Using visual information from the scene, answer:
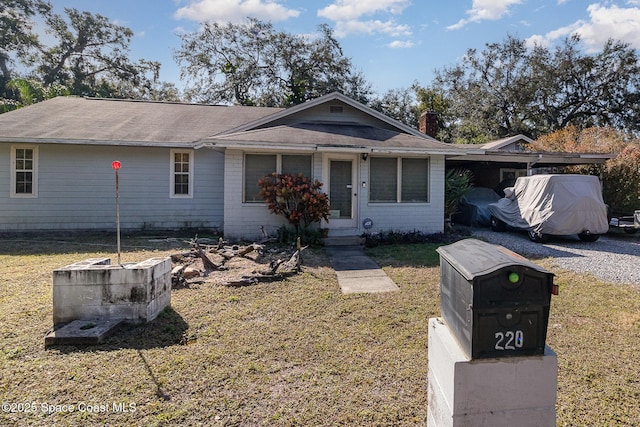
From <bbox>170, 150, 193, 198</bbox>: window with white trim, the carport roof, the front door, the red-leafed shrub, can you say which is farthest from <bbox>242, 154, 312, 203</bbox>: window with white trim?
the carport roof

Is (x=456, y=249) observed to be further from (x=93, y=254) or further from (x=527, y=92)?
(x=527, y=92)

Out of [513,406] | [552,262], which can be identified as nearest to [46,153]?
[513,406]

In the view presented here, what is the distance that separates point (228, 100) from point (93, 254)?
21494 mm

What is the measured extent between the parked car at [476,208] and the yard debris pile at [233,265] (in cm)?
714

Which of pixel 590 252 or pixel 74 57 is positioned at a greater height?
pixel 74 57

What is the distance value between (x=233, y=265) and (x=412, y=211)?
5.35 meters

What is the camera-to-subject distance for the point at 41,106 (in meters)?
11.7

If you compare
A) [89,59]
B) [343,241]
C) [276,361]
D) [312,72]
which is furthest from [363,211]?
[89,59]

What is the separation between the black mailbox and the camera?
1680mm

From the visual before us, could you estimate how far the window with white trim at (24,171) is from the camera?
962 cm

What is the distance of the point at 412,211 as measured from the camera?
9.59 meters

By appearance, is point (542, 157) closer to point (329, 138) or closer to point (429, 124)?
point (429, 124)

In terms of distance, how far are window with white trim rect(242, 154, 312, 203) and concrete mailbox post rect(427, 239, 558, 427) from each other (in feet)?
24.8

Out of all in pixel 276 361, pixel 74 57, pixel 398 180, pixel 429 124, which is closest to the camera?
pixel 276 361
